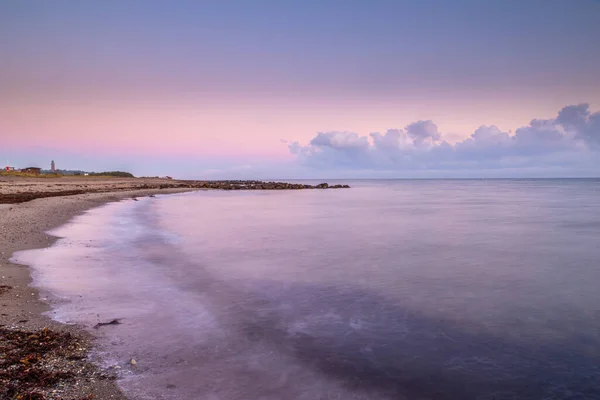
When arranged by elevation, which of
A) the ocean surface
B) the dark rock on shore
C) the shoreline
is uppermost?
the dark rock on shore

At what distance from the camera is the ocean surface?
527 cm

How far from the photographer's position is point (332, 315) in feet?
26.2

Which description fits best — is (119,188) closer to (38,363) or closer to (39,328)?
(39,328)

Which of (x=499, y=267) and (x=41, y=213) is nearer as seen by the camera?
(x=499, y=267)

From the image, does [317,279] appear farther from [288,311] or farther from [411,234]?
[411,234]

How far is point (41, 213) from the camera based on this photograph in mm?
21297

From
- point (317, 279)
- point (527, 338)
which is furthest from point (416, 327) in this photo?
point (317, 279)

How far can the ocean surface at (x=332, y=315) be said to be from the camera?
527 cm

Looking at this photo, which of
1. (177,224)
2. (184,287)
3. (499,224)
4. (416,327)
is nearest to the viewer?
(416,327)

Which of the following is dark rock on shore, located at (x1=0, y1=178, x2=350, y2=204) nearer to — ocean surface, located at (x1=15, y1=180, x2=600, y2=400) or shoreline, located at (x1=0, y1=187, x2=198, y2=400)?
ocean surface, located at (x1=15, y1=180, x2=600, y2=400)

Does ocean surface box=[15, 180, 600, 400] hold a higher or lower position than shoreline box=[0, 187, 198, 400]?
lower

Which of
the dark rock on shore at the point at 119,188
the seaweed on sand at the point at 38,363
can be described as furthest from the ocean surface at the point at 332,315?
the dark rock on shore at the point at 119,188

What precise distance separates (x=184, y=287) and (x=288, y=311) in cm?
318

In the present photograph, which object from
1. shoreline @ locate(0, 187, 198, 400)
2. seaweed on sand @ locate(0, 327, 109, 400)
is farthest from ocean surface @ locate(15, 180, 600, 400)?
seaweed on sand @ locate(0, 327, 109, 400)
